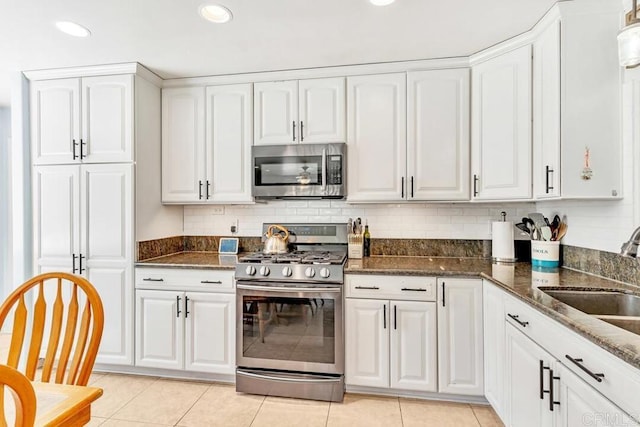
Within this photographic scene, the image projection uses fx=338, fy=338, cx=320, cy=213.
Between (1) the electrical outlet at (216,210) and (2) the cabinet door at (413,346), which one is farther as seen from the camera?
(1) the electrical outlet at (216,210)

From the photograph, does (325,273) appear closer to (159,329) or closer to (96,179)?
(159,329)

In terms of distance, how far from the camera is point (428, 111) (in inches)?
101

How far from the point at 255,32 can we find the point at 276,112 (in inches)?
27.5

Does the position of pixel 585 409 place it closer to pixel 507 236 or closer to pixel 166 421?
pixel 507 236

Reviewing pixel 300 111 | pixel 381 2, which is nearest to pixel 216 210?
pixel 300 111

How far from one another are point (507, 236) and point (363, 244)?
109 centimetres

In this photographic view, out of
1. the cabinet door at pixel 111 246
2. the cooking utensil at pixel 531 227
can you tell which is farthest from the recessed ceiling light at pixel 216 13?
the cooking utensil at pixel 531 227

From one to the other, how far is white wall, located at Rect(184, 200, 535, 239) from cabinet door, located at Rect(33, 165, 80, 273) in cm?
89

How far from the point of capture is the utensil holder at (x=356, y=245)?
9.21 feet

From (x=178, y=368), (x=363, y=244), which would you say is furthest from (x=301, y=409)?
(x=363, y=244)

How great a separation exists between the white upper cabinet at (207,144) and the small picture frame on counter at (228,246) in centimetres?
42

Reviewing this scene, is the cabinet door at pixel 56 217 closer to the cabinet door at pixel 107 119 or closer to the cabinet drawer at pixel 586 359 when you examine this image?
the cabinet door at pixel 107 119

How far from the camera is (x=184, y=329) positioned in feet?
8.41

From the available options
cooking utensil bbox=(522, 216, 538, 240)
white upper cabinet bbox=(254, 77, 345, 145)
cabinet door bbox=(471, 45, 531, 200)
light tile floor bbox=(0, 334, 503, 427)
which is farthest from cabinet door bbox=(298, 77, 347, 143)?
light tile floor bbox=(0, 334, 503, 427)
